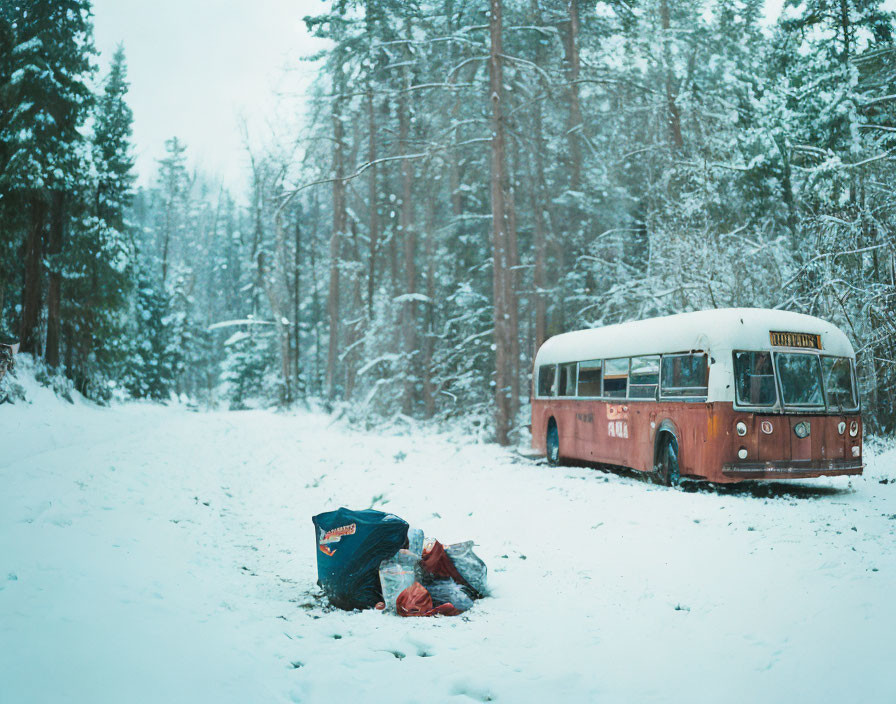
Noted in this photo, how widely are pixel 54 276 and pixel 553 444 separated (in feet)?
68.4

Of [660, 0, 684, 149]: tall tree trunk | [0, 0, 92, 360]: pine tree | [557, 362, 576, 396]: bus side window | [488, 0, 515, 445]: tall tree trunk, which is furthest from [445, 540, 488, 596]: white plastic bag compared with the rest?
[0, 0, 92, 360]: pine tree

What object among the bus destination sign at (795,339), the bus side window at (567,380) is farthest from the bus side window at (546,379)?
the bus destination sign at (795,339)

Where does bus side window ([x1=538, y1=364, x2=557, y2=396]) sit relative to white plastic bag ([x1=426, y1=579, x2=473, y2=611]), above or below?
above

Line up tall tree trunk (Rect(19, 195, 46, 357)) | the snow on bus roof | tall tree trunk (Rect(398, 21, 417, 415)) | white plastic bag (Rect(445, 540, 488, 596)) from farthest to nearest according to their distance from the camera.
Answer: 1. tall tree trunk (Rect(398, 21, 417, 415))
2. tall tree trunk (Rect(19, 195, 46, 357))
3. the snow on bus roof
4. white plastic bag (Rect(445, 540, 488, 596))

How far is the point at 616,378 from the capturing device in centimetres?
1526

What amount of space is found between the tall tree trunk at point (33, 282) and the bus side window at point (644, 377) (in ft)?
71.4

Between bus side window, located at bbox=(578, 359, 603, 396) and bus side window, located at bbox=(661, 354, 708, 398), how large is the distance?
2705 mm

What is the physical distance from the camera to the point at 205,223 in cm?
7575

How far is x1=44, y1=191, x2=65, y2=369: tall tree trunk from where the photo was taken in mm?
29062

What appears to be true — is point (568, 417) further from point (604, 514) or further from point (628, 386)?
point (604, 514)

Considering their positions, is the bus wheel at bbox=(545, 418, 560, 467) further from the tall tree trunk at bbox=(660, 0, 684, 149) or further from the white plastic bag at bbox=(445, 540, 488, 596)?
the tall tree trunk at bbox=(660, 0, 684, 149)

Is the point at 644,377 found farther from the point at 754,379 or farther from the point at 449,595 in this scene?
the point at 449,595

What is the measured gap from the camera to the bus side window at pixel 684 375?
12297 millimetres

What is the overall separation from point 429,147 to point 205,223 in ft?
197
